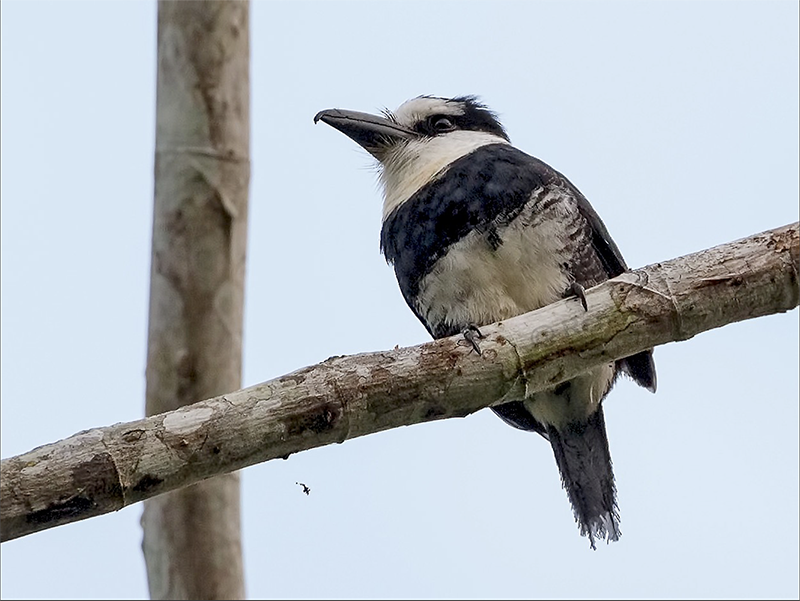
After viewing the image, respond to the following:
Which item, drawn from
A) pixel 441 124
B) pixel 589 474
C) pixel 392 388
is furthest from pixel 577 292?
pixel 441 124

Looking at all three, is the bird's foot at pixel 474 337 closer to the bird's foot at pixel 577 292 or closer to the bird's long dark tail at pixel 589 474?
the bird's foot at pixel 577 292

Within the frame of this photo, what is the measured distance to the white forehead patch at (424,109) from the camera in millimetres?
3391

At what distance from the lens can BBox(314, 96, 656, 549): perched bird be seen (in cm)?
275

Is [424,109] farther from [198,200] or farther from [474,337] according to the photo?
[474,337]

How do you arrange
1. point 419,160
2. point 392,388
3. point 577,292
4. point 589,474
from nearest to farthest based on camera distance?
point 392,388
point 577,292
point 589,474
point 419,160

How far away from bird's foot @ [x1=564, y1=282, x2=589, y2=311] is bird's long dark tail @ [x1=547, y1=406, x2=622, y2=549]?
1.46 feet

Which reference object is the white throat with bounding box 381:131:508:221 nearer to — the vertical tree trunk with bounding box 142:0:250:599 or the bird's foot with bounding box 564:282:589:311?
the vertical tree trunk with bounding box 142:0:250:599

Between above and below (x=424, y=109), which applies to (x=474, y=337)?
below

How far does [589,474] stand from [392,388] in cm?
123

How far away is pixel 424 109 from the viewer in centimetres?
340

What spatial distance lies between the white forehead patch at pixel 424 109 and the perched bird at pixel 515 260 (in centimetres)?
Answer: 21

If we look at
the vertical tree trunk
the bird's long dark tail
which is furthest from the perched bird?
the vertical tree trunk

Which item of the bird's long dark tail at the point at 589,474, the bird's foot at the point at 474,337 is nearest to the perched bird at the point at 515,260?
the bird's long dark tail at the point at 589,474

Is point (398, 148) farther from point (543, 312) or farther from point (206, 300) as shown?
point (543, 312)
